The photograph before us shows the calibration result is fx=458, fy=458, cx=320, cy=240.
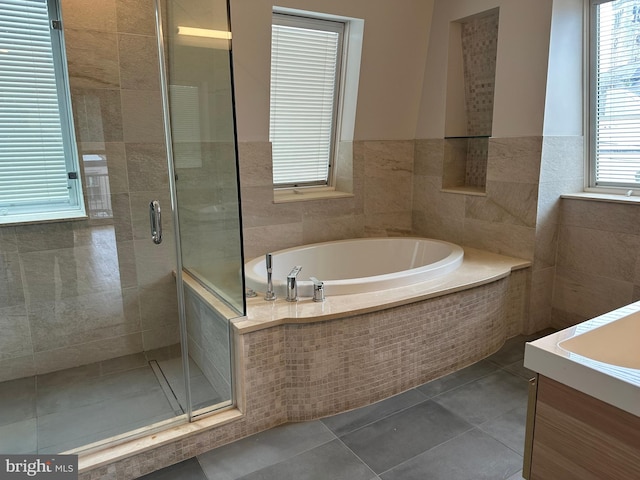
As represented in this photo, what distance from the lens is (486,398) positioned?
2.39 m

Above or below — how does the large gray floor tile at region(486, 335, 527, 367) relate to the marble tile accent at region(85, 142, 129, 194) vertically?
below

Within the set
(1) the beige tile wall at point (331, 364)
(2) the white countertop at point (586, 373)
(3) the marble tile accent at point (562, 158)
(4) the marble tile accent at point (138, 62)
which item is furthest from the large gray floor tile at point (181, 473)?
(3) the marble tile accent at point (562, 158)

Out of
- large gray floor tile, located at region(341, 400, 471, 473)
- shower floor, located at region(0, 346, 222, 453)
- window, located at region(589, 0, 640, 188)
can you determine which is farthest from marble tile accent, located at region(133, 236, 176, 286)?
window, located at region(589, 0, 640, 188)

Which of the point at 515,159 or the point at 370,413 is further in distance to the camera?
A: the point at 515,159

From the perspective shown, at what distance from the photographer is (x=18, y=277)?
8.34ft

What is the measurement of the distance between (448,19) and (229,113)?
2204 millimetres

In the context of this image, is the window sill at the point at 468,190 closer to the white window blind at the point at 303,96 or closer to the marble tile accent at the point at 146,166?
the white window blind at the point at 303,96

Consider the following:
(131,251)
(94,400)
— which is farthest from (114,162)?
(94,400)

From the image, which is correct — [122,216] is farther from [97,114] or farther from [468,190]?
[468,190]

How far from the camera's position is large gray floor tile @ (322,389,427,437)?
217 cm

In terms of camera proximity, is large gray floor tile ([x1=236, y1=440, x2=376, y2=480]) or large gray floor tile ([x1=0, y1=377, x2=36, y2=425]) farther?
large gray floor tile ([x1=0, y1=377, x2=36, y2=425])

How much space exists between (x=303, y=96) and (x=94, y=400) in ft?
7.79

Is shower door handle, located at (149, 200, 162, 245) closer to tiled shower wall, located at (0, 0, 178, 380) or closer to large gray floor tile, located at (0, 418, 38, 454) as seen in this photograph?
tiled shower wall, located at (0, 0, 178, 380)

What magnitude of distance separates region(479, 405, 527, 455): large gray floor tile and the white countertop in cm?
116
